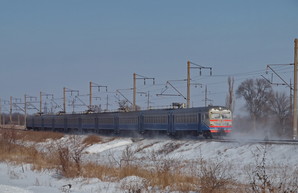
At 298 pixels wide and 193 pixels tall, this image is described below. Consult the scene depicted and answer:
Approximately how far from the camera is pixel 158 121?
1715 inches

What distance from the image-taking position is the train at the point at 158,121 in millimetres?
36469

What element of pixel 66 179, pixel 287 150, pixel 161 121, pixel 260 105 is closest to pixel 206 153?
pixel 287 150

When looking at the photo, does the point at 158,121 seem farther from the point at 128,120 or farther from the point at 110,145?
the point at 128,120

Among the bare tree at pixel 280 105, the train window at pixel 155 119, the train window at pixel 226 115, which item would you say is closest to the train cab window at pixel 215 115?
the train window at pixel 226 115

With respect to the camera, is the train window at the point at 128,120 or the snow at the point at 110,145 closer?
the snow at the point at 110,145

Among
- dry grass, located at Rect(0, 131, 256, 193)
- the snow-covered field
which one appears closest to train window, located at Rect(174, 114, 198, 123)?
the snow-covered field

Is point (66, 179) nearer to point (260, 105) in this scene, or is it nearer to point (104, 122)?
point (104, 122)

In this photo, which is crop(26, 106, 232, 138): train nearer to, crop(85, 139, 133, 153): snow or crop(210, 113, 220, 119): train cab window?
crop(210, 113, 220, 119): train cab window

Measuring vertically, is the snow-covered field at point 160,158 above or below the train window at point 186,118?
below

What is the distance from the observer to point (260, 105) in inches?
2724

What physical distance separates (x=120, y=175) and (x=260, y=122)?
5031cm

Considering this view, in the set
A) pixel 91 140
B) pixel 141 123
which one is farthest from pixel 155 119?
pixel 91 140

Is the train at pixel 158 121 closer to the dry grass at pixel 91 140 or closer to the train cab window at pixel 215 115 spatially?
the train cab window at pixel 215 115

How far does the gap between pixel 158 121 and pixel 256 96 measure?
3260 cm
